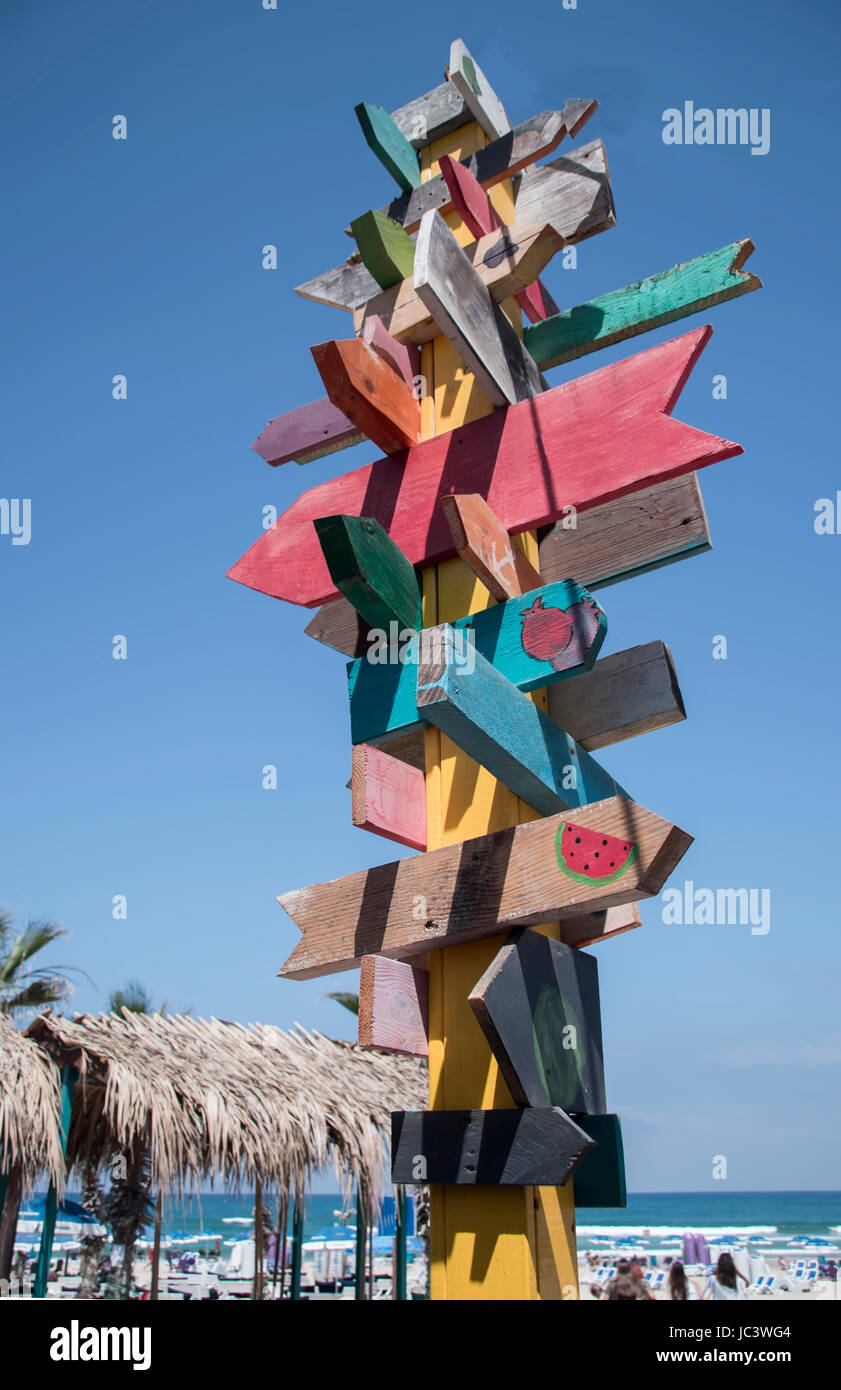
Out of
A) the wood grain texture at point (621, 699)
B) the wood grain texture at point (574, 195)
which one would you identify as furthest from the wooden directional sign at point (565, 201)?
the wood grain texture at point (621, 699)

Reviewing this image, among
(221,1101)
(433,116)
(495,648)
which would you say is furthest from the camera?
(221,1101)

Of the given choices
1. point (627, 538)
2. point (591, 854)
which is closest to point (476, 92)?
point (627, 538)

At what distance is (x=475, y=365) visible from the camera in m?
2.23

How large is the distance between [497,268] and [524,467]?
530mm

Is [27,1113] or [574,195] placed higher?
[574,195]

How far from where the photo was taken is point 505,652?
78.4 inches

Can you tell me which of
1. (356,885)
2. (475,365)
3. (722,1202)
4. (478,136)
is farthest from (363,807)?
(722,1202)

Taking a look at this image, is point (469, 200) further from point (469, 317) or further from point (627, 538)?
point (627, 538)

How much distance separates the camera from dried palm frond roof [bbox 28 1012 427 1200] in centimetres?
875

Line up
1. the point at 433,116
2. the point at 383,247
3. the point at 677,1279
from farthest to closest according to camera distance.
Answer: the point at 677,1279 < the point at 433,116 < the point at 383,247

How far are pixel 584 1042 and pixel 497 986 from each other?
373 millimetres

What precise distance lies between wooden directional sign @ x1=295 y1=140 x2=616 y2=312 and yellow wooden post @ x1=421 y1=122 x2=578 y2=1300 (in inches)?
18.7

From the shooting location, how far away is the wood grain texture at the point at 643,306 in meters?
2.27
